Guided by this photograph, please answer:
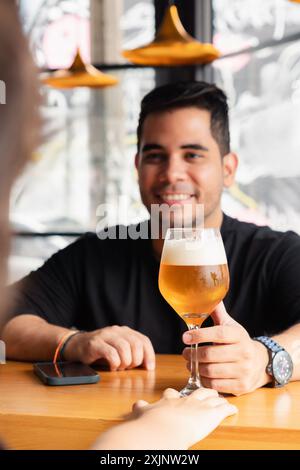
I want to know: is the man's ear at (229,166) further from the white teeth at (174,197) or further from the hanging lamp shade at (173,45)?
the hanging lamp shade at (173,45)

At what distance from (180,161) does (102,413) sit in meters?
1.21

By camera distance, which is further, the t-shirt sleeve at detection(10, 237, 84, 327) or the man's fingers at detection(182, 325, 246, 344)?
the t-shirt sleeve at detection(10, 237, 84, 327)

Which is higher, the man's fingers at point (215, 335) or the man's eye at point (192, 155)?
the man's eye at point (192, 155)

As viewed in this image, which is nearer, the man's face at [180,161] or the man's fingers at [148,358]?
the man's fingers at [148,358]

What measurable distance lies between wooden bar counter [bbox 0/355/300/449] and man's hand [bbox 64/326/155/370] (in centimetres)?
9

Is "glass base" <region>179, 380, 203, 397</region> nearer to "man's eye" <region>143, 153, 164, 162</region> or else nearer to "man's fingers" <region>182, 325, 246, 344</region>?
"man's fingers" <region>182, 325, 246, 344</region>

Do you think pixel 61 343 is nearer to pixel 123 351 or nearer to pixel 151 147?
pixel 123 351

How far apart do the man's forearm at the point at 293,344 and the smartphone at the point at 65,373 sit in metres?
0.41

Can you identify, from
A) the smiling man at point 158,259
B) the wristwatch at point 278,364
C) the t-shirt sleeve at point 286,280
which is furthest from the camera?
the smiling man at point 158,259

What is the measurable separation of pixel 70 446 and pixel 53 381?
0.23m

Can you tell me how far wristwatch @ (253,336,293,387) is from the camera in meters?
1.37

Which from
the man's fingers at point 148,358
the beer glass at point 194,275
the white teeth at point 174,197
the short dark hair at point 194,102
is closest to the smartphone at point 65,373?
Answer: the man's fingers at point 148,358

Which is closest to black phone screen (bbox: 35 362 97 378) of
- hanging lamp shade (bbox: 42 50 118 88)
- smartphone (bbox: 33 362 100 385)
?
smartphone (bbox: 33 362 100 385)

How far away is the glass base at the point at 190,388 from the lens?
4.05ft
